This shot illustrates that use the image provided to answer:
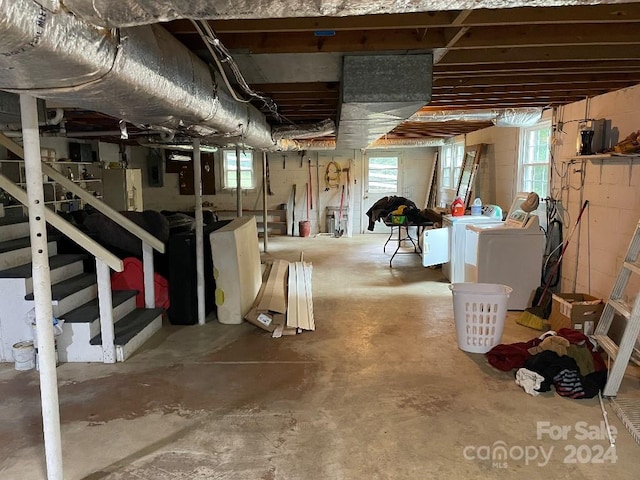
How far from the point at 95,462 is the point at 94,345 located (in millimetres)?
1289

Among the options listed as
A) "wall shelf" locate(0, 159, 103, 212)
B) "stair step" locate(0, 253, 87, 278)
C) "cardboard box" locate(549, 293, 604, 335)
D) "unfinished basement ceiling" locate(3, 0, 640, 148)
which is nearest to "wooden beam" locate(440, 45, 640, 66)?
"unfinished basement ceiling" locate(3, 0, 640, 148)

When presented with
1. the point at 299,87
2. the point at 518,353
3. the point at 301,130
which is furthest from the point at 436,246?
the point at 299,87

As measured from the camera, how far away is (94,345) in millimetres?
A: 3285

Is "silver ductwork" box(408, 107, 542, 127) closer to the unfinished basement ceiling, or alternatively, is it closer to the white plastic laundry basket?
the unfinished basement ceiling

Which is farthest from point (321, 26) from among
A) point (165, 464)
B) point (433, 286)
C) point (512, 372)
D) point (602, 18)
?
point (433, 286)

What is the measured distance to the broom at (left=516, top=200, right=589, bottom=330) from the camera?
4.06 metres

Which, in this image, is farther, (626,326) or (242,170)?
(242,170)

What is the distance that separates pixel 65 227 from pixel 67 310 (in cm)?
86

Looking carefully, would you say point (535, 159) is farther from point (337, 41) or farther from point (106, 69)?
point (106, 69)

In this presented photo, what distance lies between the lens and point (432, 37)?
259 cm

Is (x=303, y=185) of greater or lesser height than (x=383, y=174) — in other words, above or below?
below

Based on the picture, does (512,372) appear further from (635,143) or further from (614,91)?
(614,91)

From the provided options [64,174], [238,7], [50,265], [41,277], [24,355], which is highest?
[238,7]

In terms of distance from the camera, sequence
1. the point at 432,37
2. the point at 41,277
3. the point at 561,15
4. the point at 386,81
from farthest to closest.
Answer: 1. the point at 386,81
2. the point at 432,37
3. the point at 561,15
4. the point at 41,277
